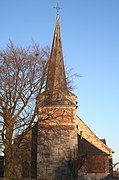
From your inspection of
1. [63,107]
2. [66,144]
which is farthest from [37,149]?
[63,107]

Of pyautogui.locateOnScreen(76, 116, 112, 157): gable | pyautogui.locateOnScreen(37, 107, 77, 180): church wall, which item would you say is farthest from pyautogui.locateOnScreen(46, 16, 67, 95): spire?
pyautogui.locateOnScreen(76, 116, 112, 157): gable

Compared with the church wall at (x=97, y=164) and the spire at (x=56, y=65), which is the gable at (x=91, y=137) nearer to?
the church wall at (x=97, y=164)

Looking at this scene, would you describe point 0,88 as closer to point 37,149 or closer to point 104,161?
point 37,149

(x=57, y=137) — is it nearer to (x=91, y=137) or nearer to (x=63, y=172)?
(x=63, y=172)

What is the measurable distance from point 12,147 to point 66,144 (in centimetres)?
700

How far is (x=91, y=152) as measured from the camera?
26938mm

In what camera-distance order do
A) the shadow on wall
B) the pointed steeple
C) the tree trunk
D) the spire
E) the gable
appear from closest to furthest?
the tree trunk
the pointed steeple
the spire
the shadow on wall
the gable

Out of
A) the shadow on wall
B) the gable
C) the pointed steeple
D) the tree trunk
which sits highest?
the pointed steeple

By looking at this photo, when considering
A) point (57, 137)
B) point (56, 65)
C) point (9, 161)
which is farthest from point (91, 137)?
point (9, 161)

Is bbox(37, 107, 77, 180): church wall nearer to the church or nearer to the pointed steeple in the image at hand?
the church

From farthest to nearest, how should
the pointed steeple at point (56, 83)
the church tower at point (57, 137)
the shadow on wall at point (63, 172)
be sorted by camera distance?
1. the shadow on wall at point (63, 172)
2. the church tower at point (57, 137)
3. the pointed steeple at point (56, 83)

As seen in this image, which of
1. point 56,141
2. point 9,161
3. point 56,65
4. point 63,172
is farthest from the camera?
point 56,65

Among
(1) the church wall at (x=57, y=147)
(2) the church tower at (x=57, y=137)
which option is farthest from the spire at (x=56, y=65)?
(1) the church wall at (x=57, y=147)

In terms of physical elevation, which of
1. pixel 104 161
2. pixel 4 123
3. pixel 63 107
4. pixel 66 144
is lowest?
pixel 104 161
